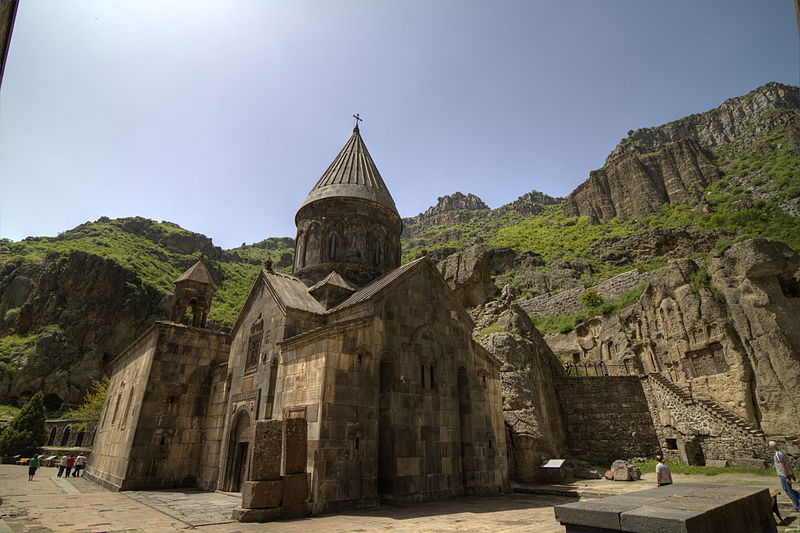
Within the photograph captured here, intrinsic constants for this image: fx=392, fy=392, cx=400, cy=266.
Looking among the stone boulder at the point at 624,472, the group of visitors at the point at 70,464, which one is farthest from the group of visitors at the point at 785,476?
the group of visitors at the point at 70,464

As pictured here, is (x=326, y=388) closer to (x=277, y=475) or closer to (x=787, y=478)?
(x=277, y=475)

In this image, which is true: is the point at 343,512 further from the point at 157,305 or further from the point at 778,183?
the point at 778,183

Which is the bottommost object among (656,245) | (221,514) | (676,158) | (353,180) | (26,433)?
(221,514)

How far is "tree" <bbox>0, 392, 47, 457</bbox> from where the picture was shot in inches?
877

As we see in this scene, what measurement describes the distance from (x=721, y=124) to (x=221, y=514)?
289 ft

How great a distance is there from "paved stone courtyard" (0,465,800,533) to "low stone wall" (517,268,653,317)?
16.0m

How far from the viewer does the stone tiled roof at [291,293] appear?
1148 cm

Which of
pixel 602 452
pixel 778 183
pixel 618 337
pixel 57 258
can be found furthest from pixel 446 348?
pixel 778 183

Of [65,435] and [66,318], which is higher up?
[66,318]

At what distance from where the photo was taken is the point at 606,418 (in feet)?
56.4

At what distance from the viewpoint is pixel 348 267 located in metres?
14.8

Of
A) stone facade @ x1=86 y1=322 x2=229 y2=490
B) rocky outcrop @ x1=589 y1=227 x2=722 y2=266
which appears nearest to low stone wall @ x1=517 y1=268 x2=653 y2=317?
rocky outcrop @ x1=589 y1=227 x2=722 y2=266

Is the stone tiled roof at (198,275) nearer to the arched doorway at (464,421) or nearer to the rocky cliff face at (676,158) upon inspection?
the arched doorway at (464,421)

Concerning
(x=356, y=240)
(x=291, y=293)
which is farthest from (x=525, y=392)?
(x=291, y=293)
